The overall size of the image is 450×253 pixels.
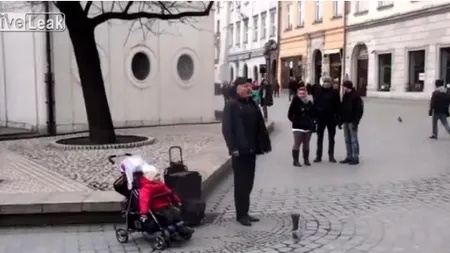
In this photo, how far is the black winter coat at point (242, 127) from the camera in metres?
6.79

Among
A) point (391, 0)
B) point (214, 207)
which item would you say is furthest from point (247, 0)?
point (214, 207)

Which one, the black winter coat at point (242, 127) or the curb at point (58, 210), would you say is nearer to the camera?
the black winter coat at point (242, 127)

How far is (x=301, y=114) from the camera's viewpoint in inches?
436

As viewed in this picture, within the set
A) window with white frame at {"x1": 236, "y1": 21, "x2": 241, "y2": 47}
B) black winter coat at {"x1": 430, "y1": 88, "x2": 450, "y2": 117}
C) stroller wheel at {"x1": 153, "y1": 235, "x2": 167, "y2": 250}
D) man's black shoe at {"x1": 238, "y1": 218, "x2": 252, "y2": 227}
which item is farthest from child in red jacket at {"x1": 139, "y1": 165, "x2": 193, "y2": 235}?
window with white frame at {"x1": 236, "y1": 21, "x2": 241, "y2": 47}

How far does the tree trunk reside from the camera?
1325cm

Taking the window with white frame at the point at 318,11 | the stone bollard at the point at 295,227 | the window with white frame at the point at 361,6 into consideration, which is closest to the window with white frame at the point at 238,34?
the window with white frame at the point at 318,11

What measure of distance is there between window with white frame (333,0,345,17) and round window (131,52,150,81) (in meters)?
23.7

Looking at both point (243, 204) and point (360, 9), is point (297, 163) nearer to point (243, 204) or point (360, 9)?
point (243, 204)

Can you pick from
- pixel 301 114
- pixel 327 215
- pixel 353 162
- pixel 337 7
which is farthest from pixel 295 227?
pixel 337 7

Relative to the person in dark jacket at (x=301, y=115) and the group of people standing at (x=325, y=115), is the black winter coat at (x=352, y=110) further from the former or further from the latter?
the person in dark jacket at (x=301, y=115)

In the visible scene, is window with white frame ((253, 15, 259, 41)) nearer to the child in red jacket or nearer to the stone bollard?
the stone bollard

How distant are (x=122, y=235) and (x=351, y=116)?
618cm

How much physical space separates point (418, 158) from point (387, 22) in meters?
23.3

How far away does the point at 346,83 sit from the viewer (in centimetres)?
1140
